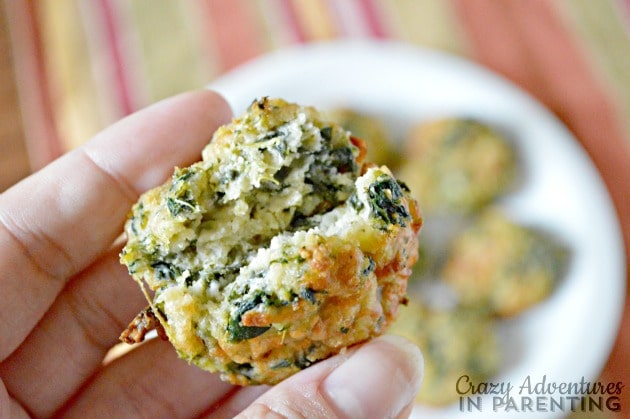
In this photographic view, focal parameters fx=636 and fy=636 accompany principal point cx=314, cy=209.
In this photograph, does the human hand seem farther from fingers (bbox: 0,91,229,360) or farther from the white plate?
the white plate

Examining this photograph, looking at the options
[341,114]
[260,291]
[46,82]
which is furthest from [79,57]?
[260,291]

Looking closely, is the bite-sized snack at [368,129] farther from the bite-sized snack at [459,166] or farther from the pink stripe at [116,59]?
the pink stripe at [116,59]

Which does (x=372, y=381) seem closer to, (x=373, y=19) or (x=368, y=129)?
(x=368, y=129)

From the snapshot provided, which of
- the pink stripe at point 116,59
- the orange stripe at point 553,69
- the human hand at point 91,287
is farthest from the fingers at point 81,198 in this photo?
the orange stripe at point 553,69

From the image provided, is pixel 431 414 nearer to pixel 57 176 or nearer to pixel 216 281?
pixel 216 281

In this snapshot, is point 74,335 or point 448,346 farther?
point 448,346

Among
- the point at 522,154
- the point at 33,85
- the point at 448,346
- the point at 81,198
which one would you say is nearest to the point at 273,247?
the point at 81,198

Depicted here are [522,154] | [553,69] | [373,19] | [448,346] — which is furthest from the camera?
[373,19]
